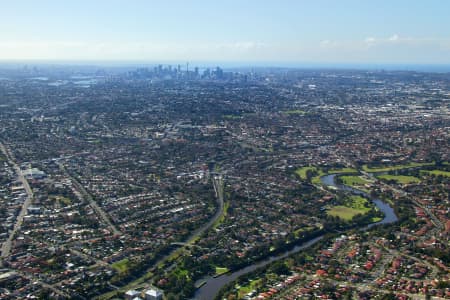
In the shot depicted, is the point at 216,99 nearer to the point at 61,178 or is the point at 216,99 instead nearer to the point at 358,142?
the point at 358,142

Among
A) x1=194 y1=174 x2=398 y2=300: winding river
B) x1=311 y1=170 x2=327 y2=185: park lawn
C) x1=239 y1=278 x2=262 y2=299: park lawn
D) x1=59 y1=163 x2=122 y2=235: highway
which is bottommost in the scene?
x1=194 y1=174 x2=398 y2=300: winding river

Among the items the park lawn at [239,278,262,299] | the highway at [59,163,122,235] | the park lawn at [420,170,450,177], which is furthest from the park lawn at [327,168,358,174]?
the park lawn at [239,278,262,299]

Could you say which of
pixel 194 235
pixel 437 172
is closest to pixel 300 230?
pixel 194 235

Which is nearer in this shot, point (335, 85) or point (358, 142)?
point (358, 142)

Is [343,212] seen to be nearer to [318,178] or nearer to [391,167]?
[318,178]

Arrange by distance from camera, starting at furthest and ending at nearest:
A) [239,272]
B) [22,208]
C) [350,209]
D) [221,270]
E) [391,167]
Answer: [391,167] → [350,209] → [22,208] → [239,272] → [221,270]

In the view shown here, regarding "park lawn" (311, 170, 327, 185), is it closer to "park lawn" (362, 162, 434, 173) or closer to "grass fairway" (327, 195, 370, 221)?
"park lawn" (362, 162, 434, 173)

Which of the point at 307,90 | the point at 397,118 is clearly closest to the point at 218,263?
the point at 397,118
